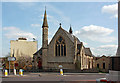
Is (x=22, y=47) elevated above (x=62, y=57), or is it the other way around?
(x=22, y=47)

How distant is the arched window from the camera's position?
153ft

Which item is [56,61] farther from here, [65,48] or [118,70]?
[118,70]

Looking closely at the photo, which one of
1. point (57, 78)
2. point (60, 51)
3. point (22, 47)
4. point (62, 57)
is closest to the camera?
point (57, 78)

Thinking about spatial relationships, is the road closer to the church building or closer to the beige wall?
the church building

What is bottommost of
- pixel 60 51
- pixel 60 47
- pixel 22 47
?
pixel 60 51

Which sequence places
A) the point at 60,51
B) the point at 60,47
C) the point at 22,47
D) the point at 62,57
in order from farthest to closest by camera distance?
the point at 22,47, the point at 60,51, the point at 60,47, the point at 62,57

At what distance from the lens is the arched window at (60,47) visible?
153ft

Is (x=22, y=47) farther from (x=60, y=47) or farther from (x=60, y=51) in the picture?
(x=60, y=47)

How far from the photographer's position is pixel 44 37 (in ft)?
157

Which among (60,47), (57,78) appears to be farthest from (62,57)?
(57,78)

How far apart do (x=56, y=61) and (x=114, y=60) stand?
104 feet

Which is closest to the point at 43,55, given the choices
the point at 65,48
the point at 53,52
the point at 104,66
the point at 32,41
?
the point at 53,52

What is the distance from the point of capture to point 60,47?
46.8m

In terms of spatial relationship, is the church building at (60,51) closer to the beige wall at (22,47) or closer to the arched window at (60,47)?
the arched window at (60,47)
